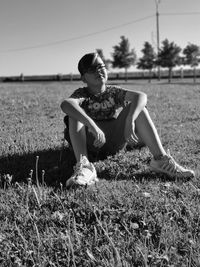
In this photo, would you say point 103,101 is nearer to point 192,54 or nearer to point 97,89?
point 97,89

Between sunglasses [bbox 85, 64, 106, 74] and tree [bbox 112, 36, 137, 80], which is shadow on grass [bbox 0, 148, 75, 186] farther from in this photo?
tree [bbox 112, 36, 137, 80]

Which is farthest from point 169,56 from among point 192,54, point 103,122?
point 103,122

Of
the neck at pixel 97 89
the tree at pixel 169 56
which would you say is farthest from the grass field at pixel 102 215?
the tree at pixel 169 56

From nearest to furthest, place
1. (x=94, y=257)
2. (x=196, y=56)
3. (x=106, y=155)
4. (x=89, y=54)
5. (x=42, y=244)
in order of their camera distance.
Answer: (x=94, y=257), (x=42, y=244), (x=89, y=54), (x=106, y=155), (x=196, y=56)

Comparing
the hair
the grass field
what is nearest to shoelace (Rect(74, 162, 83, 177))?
the grass field

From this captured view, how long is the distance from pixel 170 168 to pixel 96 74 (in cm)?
129

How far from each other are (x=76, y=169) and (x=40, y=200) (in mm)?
664

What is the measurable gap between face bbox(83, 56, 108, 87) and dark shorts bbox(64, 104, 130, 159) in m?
0.42

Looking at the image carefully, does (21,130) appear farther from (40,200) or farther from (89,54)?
(40,200)

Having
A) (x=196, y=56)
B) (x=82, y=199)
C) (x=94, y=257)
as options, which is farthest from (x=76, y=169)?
(x=196, y=56)

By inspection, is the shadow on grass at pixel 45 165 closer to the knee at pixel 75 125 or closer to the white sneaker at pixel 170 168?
→ the knee at pixel 75 125

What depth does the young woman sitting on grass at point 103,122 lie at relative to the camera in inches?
151

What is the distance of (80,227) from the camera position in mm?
2734

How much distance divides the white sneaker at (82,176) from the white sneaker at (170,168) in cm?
67
